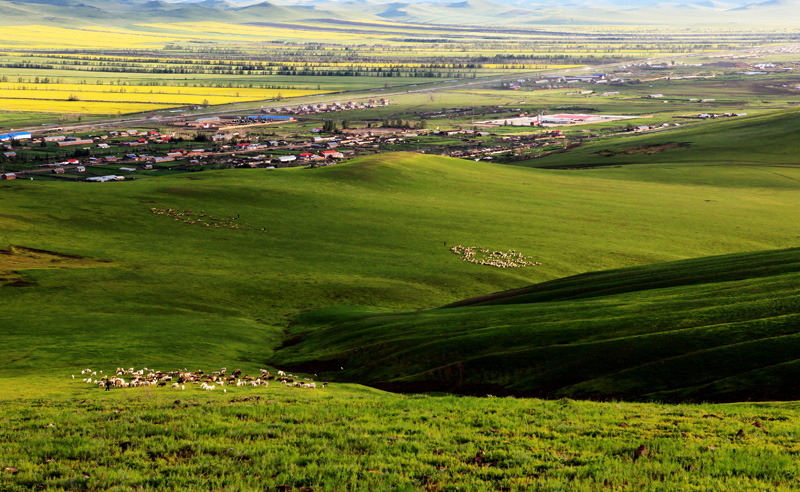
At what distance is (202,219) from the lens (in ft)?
341

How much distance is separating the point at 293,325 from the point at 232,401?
3570 cm

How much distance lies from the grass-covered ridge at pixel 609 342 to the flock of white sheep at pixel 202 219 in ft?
155

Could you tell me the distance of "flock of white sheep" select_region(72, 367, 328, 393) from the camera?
37.4 meters

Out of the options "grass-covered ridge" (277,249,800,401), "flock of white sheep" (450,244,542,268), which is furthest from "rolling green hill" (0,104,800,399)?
"flock of white sheep" (450,244,542,268)

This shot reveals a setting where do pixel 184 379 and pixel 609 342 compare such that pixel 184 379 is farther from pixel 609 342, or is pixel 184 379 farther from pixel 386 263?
pixel 386 263

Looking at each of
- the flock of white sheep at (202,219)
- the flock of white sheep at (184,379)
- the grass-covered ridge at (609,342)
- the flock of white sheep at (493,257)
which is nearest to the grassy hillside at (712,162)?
the flock of white sheep at (493,257)

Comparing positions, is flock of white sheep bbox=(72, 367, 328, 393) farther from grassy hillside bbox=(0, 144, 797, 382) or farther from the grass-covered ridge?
the grass-covered ridge

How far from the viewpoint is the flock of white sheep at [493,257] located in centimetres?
9362

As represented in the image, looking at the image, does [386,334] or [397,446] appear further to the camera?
[386,334]

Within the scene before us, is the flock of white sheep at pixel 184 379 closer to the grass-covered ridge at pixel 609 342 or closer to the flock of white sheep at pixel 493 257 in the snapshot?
the grass-covered ridge at pixel 609 342

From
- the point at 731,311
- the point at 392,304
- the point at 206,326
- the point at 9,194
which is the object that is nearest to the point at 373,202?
the point at 392,304

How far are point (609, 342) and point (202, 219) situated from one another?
7841cm

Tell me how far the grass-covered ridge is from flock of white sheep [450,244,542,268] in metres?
33.3

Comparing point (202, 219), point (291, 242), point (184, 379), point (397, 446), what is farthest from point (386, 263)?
point (397, 446)
